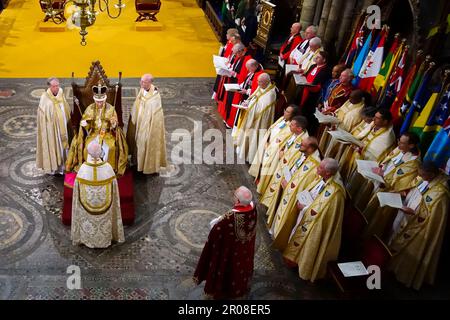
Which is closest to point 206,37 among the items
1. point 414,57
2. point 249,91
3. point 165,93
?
point 165,93

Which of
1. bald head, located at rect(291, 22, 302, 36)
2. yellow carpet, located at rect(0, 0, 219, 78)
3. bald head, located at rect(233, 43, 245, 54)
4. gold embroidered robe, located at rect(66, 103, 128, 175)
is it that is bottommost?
yellow carpet, located at rect(0, 0, 219, 78)

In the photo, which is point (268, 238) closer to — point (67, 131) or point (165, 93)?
point (67, 131)

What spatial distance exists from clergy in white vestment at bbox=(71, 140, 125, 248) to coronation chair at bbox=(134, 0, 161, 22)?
10140 millimetres

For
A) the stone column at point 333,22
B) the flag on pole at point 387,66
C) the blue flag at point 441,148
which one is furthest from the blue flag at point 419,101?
the stone column at point 333,22

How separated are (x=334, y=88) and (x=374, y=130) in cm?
160

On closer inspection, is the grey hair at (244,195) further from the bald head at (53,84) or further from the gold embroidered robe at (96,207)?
the bald head at (53,84)

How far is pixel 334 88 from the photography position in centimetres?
903

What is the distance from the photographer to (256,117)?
9.12 m

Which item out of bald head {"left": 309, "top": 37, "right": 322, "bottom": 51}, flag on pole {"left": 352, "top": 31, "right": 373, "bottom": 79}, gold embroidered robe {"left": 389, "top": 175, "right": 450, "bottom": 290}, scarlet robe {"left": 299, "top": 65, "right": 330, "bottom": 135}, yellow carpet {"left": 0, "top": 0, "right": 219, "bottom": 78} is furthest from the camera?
yellow carpet {"left": 0, "top": 0, "right": 219, "bottom": 78}

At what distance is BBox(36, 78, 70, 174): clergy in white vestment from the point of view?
783 centimetres

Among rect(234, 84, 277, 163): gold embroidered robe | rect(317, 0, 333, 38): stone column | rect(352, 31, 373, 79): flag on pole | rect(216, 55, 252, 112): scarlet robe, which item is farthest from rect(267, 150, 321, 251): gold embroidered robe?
rect(317, 0, 333, 38): stone column

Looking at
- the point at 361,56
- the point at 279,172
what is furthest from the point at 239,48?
the point at 279,172

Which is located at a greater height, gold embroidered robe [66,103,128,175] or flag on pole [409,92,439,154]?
flag on pole [409,92,439,154]

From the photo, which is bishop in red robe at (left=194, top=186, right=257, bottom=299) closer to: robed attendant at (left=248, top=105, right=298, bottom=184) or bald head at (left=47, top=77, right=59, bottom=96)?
robed attendant at (left=248, top=105, right=298, bottom=184)
